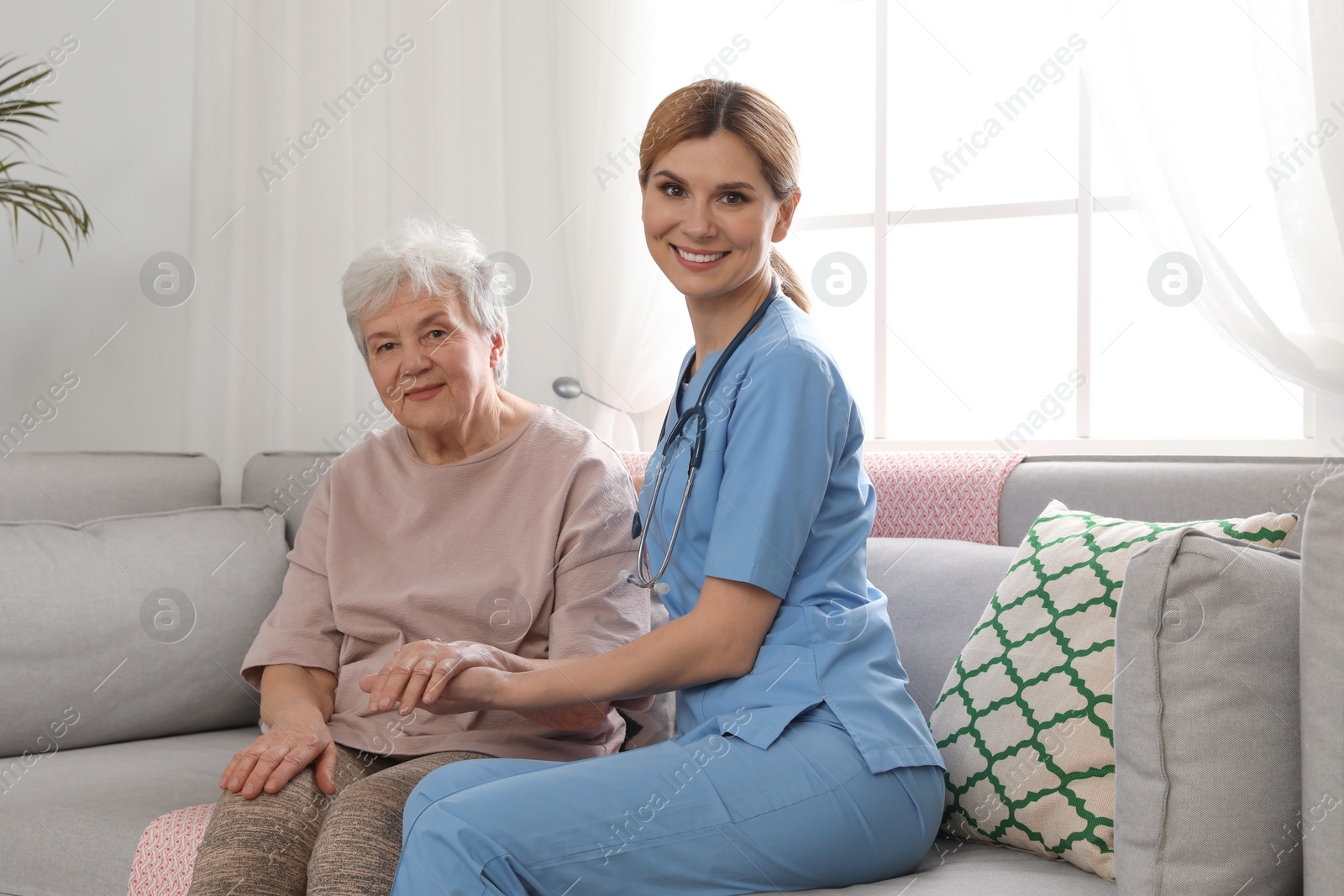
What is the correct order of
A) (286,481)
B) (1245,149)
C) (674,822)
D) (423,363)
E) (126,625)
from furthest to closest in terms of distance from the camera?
(286,481) < (1245,149) < (126,625) < (423,363) < (674,822)

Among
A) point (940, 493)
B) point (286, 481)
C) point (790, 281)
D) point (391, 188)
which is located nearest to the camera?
point (790, 281)

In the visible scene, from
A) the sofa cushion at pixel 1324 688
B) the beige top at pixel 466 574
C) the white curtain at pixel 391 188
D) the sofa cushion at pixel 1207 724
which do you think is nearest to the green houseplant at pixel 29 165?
the white curtain at pixel 391 188

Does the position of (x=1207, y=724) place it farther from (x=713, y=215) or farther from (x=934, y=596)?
(x=713, y=215)

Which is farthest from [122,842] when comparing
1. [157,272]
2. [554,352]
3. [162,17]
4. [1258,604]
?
[162,17]

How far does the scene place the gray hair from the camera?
175 cm

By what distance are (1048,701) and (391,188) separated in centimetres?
248

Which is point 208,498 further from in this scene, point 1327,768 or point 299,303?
point 1327,768

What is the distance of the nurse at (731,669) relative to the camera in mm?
1136

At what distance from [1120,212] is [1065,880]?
1.84 meters

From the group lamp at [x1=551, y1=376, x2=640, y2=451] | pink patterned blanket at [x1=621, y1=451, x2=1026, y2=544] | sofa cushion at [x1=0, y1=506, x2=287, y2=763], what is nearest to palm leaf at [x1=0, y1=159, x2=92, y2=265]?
sofa cushion at [x1=0, y1=506, x2=287, y2=763]

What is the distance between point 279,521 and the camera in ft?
7.71

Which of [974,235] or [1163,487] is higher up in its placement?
[974,235]

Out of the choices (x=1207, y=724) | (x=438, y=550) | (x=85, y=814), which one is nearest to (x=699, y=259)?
(x=438, y=550)

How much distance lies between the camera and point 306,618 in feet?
5.70
